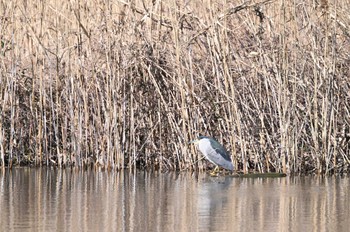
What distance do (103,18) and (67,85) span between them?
910 mm

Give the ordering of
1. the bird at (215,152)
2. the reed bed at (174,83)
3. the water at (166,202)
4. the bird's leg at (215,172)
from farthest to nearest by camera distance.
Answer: the bird's leg at (215,172), the reed bed at (174,83), the bird at (215,152), the water at (166,202)

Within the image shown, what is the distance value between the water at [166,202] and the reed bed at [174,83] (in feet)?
1.40

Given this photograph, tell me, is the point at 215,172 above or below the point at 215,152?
below

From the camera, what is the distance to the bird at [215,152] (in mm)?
10570

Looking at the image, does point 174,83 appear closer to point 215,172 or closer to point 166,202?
point 215,172

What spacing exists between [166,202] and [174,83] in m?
2.83

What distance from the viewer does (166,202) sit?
8766 millimetres

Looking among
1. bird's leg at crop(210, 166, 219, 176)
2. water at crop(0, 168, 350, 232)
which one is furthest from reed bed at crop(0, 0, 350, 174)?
water at crop(0, 168, 350, 232)

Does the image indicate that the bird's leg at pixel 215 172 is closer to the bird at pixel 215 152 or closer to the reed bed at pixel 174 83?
the reed bed at pixel 174 83

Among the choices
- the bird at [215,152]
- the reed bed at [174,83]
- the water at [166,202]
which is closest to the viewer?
the water at [166,202]

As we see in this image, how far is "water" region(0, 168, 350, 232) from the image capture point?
290 inches

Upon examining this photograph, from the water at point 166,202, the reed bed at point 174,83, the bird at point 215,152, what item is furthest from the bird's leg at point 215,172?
the bird at point 215,152

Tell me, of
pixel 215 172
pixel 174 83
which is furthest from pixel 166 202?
pixel 174 83

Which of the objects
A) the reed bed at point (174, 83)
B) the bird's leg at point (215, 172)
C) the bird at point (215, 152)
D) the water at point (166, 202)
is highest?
the reed bed at point (174, 83)
